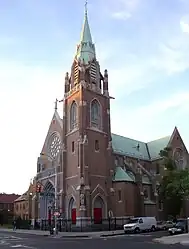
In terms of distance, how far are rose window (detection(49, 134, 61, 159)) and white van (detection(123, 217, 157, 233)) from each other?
23.5 m

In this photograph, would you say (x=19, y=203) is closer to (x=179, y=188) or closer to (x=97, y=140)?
(x=97, y=140)

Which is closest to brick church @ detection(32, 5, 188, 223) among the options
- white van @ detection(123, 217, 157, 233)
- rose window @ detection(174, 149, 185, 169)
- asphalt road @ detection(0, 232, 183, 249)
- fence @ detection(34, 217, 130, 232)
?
fence @ detection(34, 217, 130, 232)

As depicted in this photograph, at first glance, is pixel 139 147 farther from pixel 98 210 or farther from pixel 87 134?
pixel 98 210

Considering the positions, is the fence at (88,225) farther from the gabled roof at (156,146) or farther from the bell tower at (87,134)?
the gabled roof at (156,146)

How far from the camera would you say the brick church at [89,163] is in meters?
55.9

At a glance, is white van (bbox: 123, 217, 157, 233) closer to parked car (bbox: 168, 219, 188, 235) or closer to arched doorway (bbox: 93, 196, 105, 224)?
parked car (bbox: 168, 219, 188, 235)

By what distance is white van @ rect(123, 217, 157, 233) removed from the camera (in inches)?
Answer: 1740

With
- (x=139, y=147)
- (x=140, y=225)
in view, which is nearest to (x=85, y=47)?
(x=139, y=147)

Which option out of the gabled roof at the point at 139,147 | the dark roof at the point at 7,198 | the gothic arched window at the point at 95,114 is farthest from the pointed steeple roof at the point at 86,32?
the dark roof at the point at 7,198

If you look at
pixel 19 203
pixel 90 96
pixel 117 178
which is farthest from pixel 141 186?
pixel 19 203

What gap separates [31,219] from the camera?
65.7 m

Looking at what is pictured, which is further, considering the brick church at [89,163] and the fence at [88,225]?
the brick church at [89,163]

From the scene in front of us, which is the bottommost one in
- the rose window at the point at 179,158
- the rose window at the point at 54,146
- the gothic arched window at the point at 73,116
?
the rose window at the point at 179,158

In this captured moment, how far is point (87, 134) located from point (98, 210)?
12407 mm
